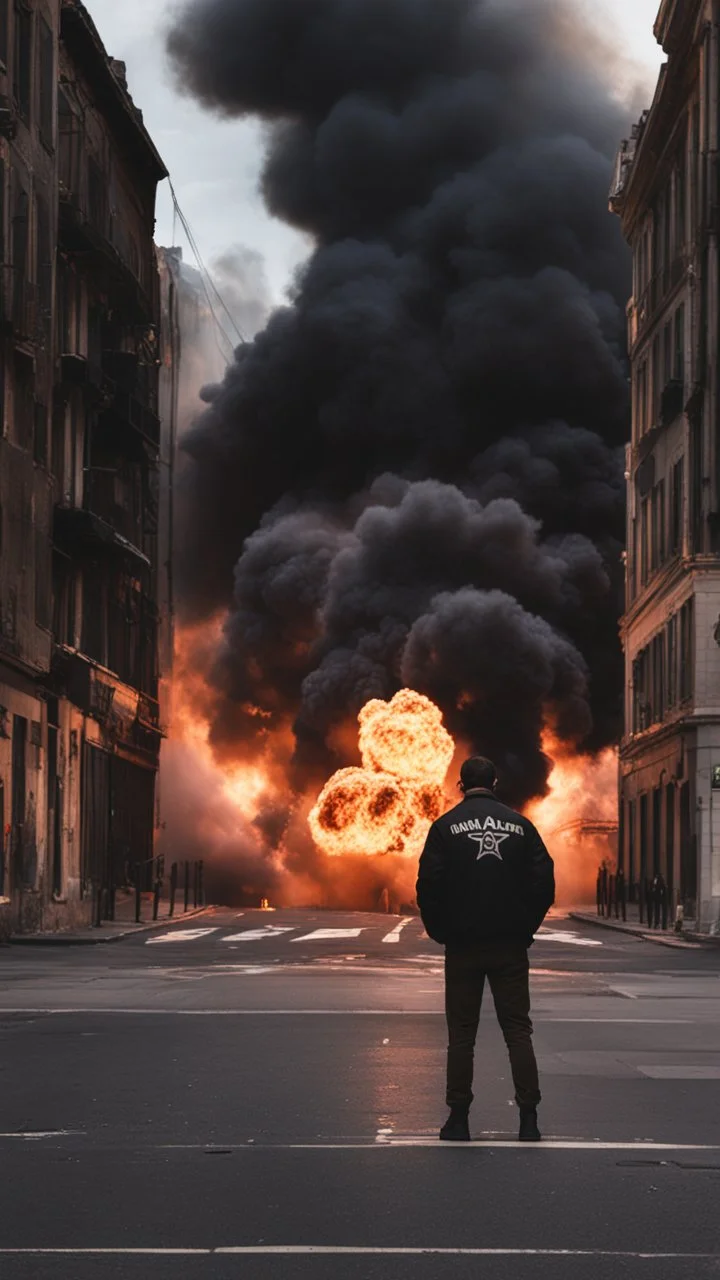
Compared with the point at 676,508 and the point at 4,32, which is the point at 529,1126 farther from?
the point at 676,508

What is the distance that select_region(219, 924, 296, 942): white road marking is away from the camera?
3428cm

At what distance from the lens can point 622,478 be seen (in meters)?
70.1

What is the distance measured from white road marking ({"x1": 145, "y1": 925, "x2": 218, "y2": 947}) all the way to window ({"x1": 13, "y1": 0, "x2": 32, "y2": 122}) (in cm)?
1436

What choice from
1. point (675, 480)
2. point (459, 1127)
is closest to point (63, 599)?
Answer: point (675, 480)

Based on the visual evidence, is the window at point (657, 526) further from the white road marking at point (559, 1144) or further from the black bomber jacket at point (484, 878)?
the black bomber jacket at point (484, 878)

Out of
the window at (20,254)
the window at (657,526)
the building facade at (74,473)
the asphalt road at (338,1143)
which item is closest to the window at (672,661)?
the window at (657,526)

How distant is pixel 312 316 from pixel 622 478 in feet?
37.8

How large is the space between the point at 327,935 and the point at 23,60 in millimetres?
16171

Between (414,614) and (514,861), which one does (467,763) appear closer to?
(514,861)

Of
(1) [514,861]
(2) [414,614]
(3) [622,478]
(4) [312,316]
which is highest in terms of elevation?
(4) [312,316]

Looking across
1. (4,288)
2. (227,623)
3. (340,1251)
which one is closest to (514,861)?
(340,1251)

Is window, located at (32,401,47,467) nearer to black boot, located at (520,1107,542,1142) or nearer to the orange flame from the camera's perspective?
the orange flame

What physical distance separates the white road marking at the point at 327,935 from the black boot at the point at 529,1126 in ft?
79.5

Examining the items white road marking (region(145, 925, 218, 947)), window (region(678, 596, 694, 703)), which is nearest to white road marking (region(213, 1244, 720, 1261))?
white road marking (region(145, 925, 218, 947))
